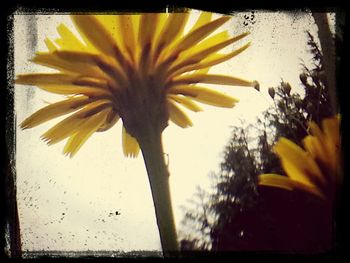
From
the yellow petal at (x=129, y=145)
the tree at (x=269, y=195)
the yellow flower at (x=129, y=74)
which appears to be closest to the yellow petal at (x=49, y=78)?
the yellow flower at (x=129, y=74)

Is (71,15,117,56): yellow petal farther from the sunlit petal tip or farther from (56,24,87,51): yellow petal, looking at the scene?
the sunlit petal tip

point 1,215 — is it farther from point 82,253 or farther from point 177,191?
point 177,191

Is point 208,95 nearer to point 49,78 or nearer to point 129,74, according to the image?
point 129,74

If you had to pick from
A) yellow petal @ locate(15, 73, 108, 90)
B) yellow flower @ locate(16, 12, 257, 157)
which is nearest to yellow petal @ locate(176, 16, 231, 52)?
yellow flower @ locate(16, 12, 257, 157)

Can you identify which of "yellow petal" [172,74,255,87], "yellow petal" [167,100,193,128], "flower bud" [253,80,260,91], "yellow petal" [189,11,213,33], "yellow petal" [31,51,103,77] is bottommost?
"yellow petal" [167,100,193,128]

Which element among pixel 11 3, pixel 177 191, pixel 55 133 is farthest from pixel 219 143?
pixel 11 3

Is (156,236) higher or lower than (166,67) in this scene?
lower

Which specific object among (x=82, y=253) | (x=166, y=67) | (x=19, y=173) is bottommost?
(x=82, y=253)
